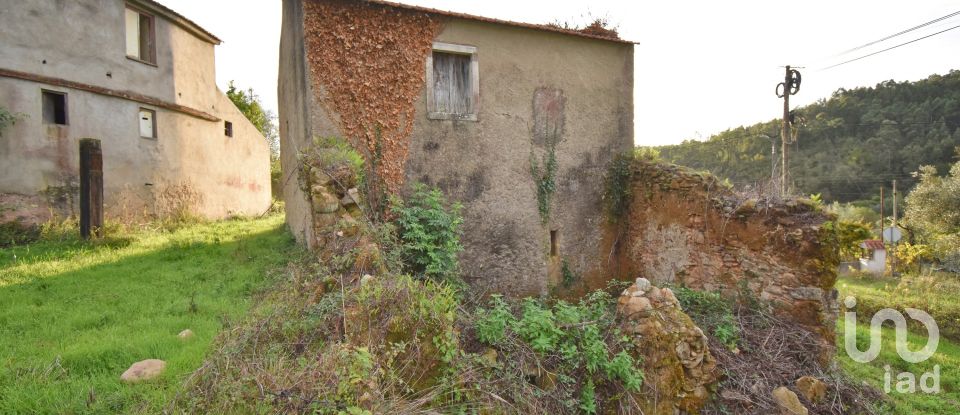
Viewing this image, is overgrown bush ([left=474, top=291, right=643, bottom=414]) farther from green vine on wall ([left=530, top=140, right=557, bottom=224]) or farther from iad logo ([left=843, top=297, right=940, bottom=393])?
iad logo ([left=843, top=297, right=940, bottom=393])

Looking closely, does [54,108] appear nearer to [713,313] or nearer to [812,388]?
[713,313]

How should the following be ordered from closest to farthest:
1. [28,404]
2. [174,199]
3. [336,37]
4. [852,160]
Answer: [28,404], [336,37], [174,199], [852,160]

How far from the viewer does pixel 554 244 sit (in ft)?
29.8

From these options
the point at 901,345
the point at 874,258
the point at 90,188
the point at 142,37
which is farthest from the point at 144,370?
the point at 874,258

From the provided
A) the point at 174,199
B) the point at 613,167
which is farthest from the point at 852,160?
the point at 174,199

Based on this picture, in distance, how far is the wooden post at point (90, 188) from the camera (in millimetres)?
8375

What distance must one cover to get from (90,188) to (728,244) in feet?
40.3

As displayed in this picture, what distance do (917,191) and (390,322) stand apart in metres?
27.9

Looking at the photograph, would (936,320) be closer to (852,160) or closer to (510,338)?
(510,338)

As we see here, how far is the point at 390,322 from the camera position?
Result: 161 inches

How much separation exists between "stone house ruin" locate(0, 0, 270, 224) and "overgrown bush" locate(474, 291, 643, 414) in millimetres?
11595

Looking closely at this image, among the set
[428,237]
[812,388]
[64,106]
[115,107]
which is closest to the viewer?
[812,388]

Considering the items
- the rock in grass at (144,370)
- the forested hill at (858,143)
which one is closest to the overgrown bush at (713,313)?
A: the rock in grass at (144,370)

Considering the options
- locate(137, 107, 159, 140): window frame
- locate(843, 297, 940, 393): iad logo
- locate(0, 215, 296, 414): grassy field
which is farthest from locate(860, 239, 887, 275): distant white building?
locate(137, 107, 159, 140): window frame
